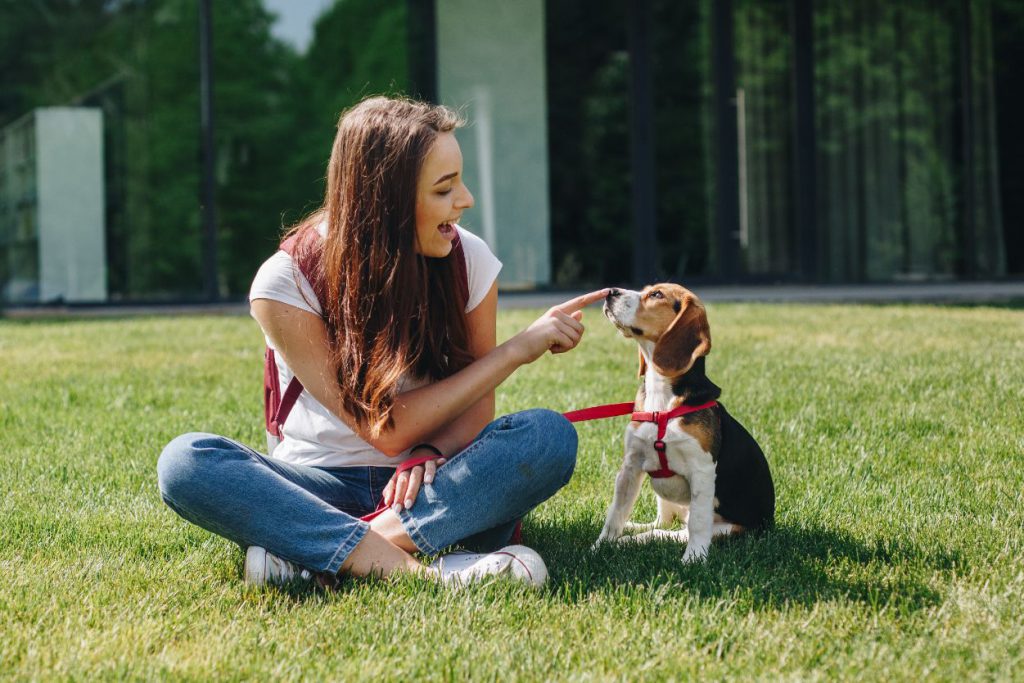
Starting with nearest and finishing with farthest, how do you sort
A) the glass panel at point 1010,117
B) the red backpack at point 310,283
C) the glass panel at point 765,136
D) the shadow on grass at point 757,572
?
the shadow on grass at point 757,572
the red backpack at point 310,283
the glass panel at point 765,136
the glass panel at point 1010,117

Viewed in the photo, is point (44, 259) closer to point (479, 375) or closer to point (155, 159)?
point (155, 159)

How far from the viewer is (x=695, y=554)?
10.4ft

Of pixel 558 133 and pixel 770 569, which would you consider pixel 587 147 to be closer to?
pixel 558 133

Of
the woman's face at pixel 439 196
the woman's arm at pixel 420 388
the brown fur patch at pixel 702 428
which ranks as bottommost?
the brown fur patch at pixel 702 428

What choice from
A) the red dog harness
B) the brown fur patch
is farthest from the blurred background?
the brown fur patch

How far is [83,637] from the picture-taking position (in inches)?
101

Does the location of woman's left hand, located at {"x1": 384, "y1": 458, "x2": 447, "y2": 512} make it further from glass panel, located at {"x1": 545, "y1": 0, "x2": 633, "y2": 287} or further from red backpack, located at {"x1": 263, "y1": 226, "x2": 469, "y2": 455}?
glass panel, located at {"x1": 545, "y1": 0, "x2": 633, "y2": 287}

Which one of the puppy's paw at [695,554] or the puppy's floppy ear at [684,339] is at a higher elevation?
the puppy's floppy ear at [684,339]

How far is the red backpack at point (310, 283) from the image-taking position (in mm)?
3158

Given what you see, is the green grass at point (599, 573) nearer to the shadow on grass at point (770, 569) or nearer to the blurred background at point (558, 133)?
the shadow on grass at point (770, 569)

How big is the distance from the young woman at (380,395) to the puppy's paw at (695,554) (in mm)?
411

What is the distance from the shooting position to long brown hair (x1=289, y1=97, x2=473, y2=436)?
3.05m

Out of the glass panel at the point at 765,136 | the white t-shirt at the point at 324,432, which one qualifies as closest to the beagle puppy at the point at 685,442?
the white t-shirt at the point at 324,432

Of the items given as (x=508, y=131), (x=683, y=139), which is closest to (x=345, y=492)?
(x=508, y=131)
